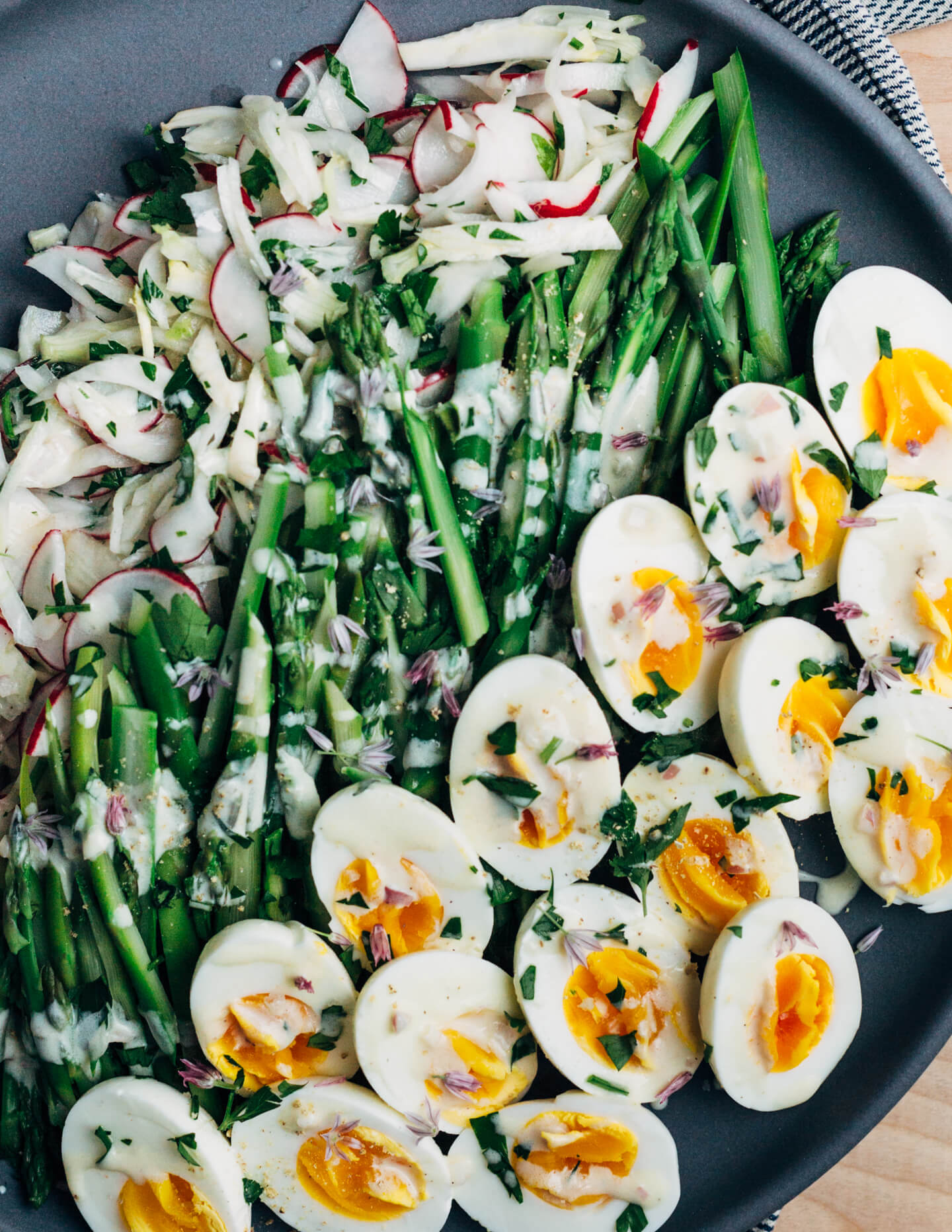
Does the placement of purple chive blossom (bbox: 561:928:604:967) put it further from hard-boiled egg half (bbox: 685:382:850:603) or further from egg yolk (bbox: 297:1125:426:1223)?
hard-boiled egg half (bbox: 685:382:850:603)

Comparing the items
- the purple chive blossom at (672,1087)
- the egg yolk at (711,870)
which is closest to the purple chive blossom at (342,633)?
the egg yolk at (711,870)

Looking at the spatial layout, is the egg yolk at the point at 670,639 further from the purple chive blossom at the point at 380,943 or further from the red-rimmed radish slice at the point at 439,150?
the red-rimmed radish slice at the point at 439,150

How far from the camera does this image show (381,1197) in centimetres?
170

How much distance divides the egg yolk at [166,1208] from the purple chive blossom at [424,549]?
1.16 meters

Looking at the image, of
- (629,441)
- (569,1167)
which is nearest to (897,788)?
(629,441)

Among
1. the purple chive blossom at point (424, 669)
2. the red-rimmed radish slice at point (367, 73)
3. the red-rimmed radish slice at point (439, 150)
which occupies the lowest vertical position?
the purple chive blossom at point (424, 669)

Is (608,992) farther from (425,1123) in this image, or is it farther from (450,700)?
(450,700)

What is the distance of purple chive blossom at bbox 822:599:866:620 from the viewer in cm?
173

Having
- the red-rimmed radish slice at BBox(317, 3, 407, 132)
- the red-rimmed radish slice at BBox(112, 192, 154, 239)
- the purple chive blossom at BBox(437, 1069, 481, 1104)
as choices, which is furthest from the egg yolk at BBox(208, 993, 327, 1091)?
the red-rimmed radish slice at BBox(317, 3, 407, 132)

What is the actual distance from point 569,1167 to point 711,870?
1.94ft

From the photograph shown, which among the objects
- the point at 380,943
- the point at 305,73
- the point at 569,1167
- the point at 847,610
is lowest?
the point at 569,1167

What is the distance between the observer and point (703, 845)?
1.73 metres

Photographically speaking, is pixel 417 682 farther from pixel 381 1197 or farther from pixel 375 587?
pixel 381 1197

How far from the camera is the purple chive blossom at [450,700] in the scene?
165 cm
